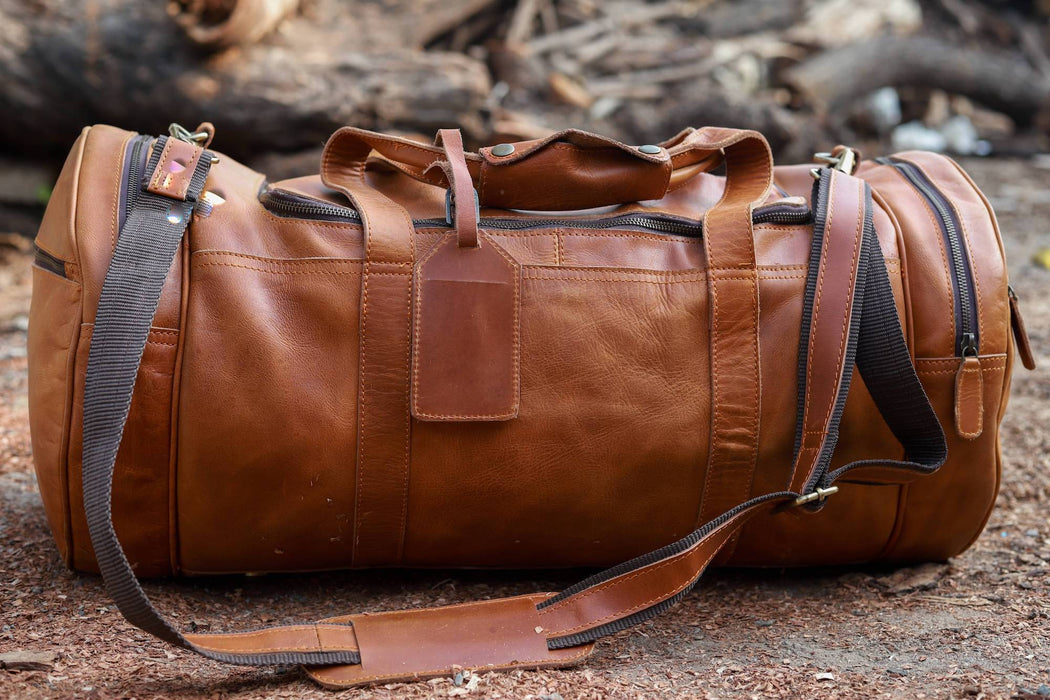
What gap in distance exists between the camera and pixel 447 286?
5.54 feet

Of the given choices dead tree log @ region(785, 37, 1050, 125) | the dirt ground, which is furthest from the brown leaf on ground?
dead tree log @ region(785, 37, 1050, 125)

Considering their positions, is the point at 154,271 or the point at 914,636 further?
the point at 914,636

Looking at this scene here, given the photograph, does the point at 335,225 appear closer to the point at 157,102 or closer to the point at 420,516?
the point at 420,516

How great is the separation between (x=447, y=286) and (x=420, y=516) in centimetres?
42

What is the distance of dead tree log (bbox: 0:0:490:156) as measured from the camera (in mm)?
3912

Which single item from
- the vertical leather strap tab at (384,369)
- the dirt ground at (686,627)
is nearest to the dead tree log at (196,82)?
the dirt ground at (686,627)

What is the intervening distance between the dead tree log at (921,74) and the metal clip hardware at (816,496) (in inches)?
195

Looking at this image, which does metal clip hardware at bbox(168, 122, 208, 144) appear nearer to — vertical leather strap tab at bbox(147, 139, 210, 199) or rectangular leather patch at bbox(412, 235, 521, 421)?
vertical leather strap tab at bbox(147, 139, 210, 199)

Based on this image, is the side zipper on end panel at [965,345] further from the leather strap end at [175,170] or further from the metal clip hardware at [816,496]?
the leather strap end at [175,170]

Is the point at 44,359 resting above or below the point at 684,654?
above

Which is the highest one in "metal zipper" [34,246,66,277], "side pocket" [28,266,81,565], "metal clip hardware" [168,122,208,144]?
"metal clip hardware" [168,122,208,144]

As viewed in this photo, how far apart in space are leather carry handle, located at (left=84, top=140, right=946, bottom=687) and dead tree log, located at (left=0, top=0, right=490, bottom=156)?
7.97ft

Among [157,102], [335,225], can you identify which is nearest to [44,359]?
[335,225]

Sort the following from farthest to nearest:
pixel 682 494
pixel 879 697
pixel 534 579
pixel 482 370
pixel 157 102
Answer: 1. pixel 157 102
2. pixel 534 579
3. pixel 682 494
4. pixel 482 370
5. pixel 879 697
